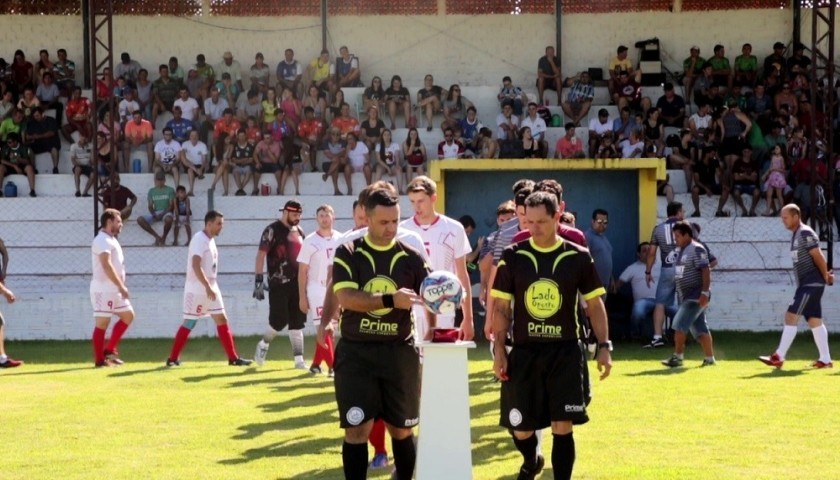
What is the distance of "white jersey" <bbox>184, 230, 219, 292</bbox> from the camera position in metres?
16.1

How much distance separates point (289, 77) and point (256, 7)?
250cm

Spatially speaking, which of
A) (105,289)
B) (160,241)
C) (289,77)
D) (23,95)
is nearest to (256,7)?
(289,77)

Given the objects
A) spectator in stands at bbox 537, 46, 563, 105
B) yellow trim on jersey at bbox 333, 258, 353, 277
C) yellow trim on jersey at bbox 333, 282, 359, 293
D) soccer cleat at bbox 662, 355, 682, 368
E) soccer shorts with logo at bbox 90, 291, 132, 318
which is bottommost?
soccer cleat at bbox 662, 355, 682, 368

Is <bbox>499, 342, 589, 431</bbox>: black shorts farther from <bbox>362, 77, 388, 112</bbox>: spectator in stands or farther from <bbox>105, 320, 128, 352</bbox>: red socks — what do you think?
<bbox>362, 77, 388, 112</bbox>: spectator in stands

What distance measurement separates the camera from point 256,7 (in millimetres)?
28281

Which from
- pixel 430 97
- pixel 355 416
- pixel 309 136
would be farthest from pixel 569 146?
pixel 355 416

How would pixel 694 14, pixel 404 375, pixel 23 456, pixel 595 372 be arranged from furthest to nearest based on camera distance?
pixel 694 14 → pixel 595 372 → pixel 23 456 → pixel 404 375

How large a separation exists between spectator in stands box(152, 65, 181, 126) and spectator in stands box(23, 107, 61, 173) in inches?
78.8

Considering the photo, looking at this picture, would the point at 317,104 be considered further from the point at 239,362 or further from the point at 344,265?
the point at 344,265

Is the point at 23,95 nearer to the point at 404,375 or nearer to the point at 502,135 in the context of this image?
the point at 502,135

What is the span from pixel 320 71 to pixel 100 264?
431 inches

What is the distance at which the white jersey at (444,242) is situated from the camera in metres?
10.4

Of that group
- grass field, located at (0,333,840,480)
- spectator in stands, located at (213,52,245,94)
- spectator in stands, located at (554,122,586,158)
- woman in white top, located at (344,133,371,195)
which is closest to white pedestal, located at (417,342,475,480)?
grass field, located at (0,333,840,480)

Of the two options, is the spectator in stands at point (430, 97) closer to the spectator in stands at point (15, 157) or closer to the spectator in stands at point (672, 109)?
the spectator in stands at point (672, 109)
